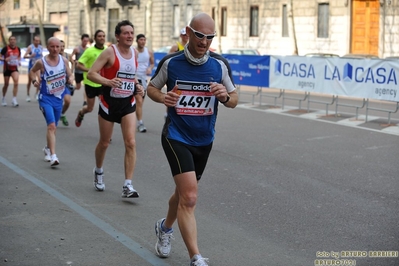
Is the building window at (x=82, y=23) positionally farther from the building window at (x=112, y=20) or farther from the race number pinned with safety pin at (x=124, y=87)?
the race number pinned with safety pin at (x=124, y=87)

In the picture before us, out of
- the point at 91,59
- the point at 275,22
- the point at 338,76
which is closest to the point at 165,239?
the point at 91,59

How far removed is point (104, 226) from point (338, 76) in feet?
36.8

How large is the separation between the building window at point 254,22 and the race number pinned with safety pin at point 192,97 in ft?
140

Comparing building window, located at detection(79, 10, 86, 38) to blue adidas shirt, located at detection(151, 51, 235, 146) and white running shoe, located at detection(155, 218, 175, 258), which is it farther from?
blue adidas shirt, located at detection(151, 51, 235, 146)

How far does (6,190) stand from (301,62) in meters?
11.2

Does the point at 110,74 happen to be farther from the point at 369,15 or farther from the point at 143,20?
the point at 143,20

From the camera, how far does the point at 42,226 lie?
7.21 metres

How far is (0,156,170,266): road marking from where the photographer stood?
621 cm

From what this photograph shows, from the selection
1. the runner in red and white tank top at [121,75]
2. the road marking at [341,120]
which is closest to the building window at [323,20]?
the road marking at [341,120]

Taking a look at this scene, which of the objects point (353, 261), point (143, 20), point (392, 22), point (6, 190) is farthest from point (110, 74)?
point (143, 20)

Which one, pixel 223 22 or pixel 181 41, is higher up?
pixel 223 22

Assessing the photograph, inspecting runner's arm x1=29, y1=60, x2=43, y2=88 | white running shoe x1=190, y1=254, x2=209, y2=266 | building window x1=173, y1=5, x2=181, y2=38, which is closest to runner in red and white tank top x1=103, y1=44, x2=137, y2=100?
runner's arm x1=29, y1=60, x2=43, y2=88

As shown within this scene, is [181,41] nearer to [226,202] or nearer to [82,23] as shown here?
[226,202]

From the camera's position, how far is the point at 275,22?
151 feet
